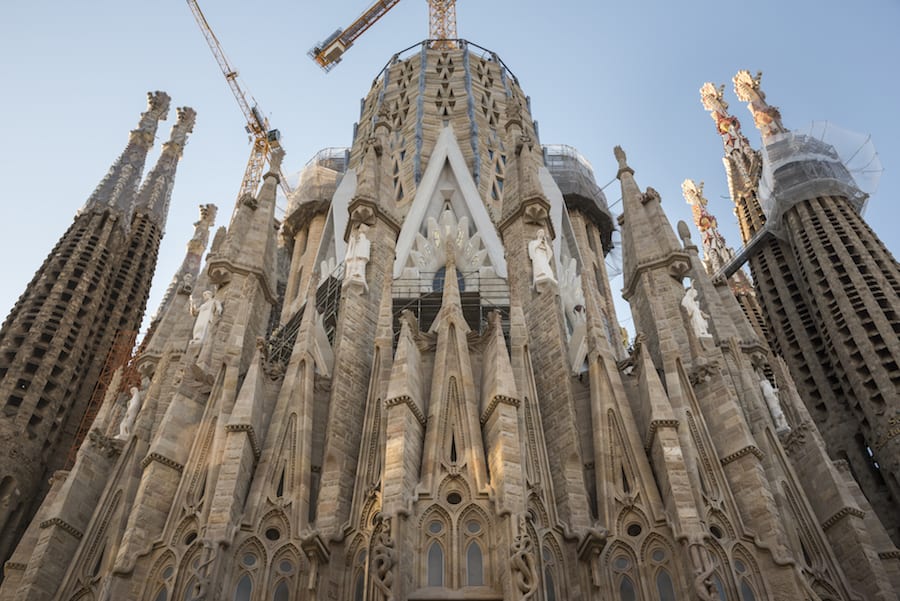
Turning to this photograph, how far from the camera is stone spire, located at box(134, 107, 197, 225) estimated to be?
44094mm

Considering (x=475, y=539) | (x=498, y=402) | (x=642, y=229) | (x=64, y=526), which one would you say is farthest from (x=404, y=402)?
(x=642, y=229)

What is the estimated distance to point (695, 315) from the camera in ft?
65.4

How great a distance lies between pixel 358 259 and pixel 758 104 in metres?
31.7

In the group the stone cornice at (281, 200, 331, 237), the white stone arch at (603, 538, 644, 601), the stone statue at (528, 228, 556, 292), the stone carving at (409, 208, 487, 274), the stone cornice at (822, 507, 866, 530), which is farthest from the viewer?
the stone cornice at (281, 200, 331, 237)

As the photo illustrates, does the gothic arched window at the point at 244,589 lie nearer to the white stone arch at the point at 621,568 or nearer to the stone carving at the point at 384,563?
the stone carving at the point at 384,563

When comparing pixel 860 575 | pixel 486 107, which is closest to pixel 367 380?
pixel 860 575

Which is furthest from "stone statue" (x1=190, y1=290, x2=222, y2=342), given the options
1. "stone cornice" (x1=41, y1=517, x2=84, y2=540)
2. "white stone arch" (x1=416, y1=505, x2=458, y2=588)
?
"white stone arch" (x1=416, y1=505, x2=458, y2=588)

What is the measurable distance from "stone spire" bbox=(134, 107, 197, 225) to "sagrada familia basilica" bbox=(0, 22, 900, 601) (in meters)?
14.6

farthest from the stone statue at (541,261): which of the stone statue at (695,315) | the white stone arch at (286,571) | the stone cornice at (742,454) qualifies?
the white stone arch at (286,571)

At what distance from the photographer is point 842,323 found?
30266 millimetres

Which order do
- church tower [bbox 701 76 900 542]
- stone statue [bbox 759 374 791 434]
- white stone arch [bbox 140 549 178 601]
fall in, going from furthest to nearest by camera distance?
church tower [bbox 701 76 900 542], stone statue [bbox 759 374 791 434], white stone arch [bbox 140 549 178 601]

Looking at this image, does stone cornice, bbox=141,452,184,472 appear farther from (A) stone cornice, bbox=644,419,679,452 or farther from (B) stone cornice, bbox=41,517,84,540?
(A) stone cornice, bbox=644,419,679,452

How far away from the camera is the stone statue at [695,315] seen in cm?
1959

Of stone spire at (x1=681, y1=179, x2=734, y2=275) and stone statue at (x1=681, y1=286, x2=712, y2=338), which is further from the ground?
stone spire at (x1=681, y1=179, x2=734, y2=275)
